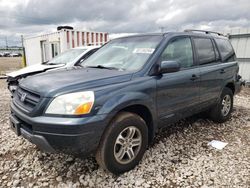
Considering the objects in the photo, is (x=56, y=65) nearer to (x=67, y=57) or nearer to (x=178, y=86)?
(x=67, y=57)

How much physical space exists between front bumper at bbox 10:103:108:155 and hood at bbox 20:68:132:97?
0.32 metres

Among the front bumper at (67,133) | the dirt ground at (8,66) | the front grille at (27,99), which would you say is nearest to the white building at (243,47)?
the front bumper at (67,133)

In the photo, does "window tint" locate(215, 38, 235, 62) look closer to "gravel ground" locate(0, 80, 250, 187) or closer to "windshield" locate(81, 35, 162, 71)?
"gravel ground" locate(0, 80, 250, 187)

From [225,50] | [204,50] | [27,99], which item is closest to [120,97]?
[27,99]

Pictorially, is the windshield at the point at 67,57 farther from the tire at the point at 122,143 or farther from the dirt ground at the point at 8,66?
the dirt ground at the point at 8,66

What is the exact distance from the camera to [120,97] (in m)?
2.61

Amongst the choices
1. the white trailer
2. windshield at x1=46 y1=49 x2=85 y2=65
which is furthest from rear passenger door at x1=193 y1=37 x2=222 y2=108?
the white trailer

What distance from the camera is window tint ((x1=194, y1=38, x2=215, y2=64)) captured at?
156 inches

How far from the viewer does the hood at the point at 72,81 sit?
2459 millimetres

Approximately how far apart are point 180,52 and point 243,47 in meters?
7.06

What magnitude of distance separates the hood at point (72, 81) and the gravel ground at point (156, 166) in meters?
1.11

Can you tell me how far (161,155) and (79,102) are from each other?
5.48 feet

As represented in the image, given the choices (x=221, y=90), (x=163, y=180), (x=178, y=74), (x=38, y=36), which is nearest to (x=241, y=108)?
(x=221, y=90)

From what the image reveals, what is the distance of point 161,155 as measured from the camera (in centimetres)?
338
